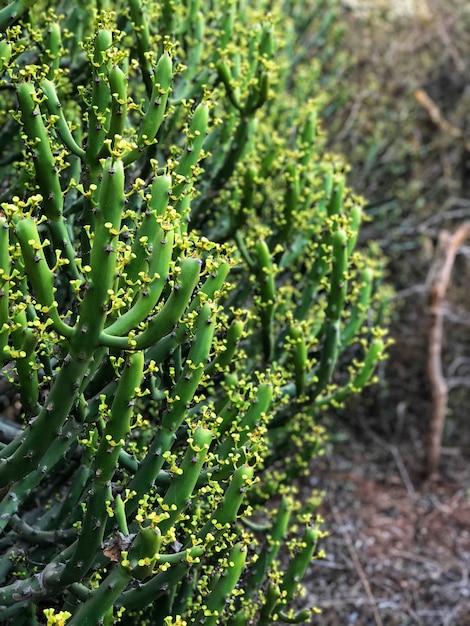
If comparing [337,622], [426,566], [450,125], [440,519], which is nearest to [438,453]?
[440,519]

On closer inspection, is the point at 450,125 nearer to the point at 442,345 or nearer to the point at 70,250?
the point at 442,345

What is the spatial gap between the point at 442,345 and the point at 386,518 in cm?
218

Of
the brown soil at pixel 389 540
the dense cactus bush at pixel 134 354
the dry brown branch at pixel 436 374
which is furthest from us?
the dry brown branch at pixel 436 374

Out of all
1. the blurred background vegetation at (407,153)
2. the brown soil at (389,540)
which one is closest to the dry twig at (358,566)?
the brown soil at (389,540)

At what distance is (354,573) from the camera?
4.29 metres

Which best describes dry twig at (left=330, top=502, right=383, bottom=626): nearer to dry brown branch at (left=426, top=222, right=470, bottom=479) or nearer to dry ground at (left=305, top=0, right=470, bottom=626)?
dry ground at (left=305, top=0, right=470, bottom=626)

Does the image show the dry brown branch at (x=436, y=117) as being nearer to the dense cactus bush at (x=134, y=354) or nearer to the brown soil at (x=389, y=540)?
the brown soil at (x=389, y=540)

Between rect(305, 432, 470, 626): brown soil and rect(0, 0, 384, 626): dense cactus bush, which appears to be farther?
rect(305, 432, 470, 626): brown soil

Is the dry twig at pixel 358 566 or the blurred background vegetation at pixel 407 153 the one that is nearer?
the dry twig at pixel 358 566

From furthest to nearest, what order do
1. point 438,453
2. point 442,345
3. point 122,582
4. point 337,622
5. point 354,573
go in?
point 442,345
point 438,453
point 354,573
point 337,622
point 122,582

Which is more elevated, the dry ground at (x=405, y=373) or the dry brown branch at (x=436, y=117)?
the dry brown branch at (x=436, y=117)

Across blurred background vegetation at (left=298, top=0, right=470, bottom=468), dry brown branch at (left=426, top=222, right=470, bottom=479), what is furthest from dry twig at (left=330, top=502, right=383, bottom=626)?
blurred background vegetation at (left=298, top=0, right=470, bottom=468)

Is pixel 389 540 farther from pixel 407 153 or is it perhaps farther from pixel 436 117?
pixel 436 117

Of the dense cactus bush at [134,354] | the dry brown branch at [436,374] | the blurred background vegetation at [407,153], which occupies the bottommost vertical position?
the dense cactus bush at [134,354]
